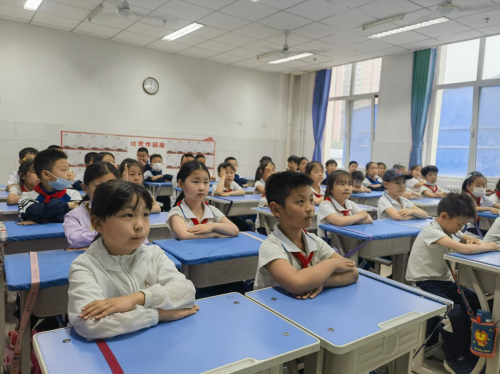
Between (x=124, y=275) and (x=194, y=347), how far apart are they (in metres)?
0.36

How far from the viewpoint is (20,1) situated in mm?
5398

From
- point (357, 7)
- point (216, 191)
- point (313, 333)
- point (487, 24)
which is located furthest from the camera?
point (487, 24)

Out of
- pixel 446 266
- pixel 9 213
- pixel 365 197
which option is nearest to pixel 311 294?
pixel 446 266

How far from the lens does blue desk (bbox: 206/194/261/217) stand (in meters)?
4.52

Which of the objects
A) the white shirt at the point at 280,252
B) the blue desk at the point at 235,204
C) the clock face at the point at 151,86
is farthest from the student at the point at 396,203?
the clock face at the point at 151,86

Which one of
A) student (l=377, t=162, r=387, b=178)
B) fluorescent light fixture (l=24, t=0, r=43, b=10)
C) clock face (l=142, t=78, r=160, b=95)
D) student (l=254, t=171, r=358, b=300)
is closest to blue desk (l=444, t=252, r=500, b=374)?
student (l=254, t=171, r=358, b=300)

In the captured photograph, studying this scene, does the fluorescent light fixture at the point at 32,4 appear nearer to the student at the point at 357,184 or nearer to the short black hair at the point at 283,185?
the student at the point at 357,184

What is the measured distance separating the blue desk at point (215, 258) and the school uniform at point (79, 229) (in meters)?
0.23

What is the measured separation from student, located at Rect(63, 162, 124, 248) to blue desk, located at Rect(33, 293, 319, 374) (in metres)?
0.82

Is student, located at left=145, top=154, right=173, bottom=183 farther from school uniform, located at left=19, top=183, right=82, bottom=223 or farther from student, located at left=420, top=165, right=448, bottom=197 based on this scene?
student, located at left=420, top=165, right=448, bottom=197

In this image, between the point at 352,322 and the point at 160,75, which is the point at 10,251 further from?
the point at 160,75

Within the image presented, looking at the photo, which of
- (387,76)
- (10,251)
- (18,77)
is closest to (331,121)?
(387,76)

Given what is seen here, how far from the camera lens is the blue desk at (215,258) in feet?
6.34

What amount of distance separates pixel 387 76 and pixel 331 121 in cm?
209
